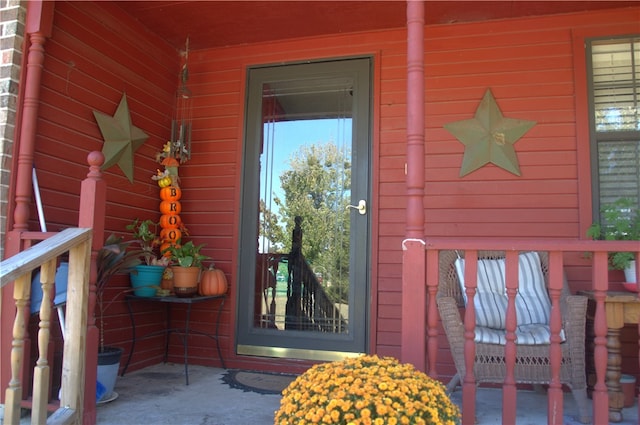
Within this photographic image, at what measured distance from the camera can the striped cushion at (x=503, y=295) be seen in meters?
2.97

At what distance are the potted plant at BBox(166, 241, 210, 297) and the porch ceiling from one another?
1.58 m

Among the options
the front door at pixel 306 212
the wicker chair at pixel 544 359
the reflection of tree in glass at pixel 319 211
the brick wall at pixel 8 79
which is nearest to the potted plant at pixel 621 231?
the wicker chair at pixel 544 359

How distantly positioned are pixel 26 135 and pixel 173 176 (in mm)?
1299

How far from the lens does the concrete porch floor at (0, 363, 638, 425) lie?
8.54ft

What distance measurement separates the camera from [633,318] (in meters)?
2.49

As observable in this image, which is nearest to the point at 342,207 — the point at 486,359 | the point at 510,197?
the point at 510,197

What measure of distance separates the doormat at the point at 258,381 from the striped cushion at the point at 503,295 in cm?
132

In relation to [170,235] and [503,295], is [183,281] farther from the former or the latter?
[503,295]

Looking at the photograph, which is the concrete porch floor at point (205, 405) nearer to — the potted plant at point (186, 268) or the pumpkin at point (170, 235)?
the potted plant at point (186, 268)

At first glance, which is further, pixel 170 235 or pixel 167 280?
pixel 170 235

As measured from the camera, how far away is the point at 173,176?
3.94 metres

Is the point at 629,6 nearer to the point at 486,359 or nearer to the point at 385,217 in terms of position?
the point at 385,217

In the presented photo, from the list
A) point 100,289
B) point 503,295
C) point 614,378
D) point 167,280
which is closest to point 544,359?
point 614,378

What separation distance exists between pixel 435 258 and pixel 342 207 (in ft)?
5.33
